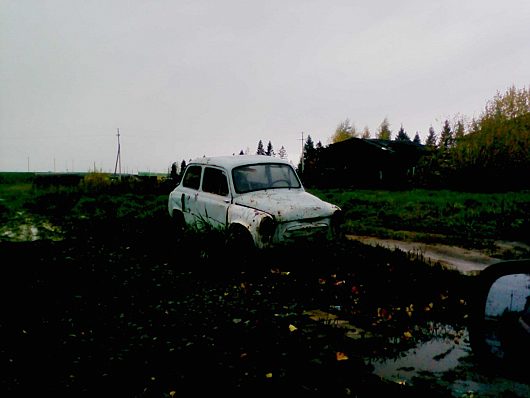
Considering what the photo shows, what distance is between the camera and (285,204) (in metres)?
7.10

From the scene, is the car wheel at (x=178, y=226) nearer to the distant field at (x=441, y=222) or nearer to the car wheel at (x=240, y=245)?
the car wheel at (x=240, y=245)

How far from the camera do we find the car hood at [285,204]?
688cm

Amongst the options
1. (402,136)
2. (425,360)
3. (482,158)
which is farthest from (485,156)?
(402,136)

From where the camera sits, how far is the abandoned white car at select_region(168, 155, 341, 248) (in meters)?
6.84

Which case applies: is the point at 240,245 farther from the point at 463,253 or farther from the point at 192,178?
the point at 463,253

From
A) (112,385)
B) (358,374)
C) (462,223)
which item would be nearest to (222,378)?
(112,385)

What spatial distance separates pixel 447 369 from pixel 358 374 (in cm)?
79

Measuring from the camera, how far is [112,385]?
123 inches

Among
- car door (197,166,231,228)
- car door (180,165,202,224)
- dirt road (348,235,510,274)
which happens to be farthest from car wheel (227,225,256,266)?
dirt road (348,235,510,274)

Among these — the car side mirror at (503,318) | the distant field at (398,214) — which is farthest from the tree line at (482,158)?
the car side mirror at (503,318)

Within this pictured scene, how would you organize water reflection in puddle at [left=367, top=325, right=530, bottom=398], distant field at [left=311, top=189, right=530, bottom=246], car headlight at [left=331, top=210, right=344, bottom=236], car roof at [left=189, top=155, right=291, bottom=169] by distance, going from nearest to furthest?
water reflection in puddle at [left=367, top=325, right=530, bottom=398], car headlight at [left=331, top=210, right=344, bottom=236], car roof at [left=189, top=155, right=291, bottom=169], distant field at [left=311, top=189, right=530, bottom=246]

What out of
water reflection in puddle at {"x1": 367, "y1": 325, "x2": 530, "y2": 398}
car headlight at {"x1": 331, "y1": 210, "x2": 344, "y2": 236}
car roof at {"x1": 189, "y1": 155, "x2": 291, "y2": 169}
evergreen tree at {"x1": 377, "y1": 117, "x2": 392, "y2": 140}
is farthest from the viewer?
evergreen tree at {"x1": 377, "y1": 117, "x2": 392, "y2": 140}

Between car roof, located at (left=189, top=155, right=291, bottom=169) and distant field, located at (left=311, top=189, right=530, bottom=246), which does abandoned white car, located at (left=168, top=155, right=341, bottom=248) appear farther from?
distant field, located at (left=311, top=189, right=530, bottom=246)

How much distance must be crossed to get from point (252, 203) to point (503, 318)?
5935 millimetres
